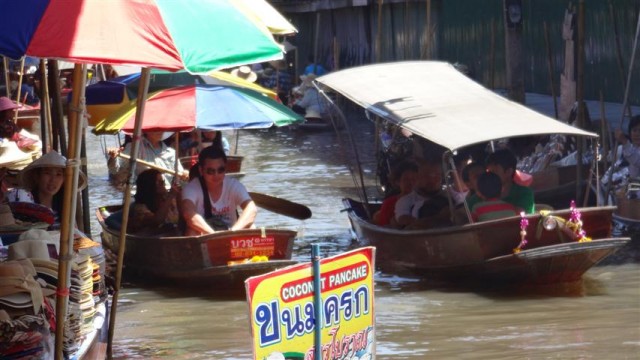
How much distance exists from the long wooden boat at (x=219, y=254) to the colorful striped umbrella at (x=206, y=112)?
1.04 metres

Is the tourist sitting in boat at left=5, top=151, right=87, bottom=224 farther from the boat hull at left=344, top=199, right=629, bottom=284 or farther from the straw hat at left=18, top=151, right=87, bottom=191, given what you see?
the boat hull at left=344, top=199, right=629, bottom=284

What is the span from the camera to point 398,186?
12.4 m

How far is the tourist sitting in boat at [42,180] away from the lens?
8242 mm

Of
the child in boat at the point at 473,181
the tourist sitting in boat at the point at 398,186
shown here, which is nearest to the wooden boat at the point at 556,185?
the tourist sitting in boat at the point at 398,186

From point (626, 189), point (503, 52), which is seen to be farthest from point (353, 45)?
point (626, 189)

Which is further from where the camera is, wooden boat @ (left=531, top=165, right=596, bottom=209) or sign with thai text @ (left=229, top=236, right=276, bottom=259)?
wooden boat @ (left=531, top=165, right=596, bottom=209)

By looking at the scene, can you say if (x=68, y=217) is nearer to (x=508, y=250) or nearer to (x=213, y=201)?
(x=213, y=201)

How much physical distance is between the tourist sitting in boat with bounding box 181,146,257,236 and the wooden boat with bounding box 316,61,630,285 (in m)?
1.51

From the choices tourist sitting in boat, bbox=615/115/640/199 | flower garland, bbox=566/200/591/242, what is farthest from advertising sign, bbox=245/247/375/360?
tourist sitting in boat, bbox=615/115/640/199

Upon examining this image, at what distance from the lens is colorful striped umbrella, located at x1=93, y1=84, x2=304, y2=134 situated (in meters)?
11.2

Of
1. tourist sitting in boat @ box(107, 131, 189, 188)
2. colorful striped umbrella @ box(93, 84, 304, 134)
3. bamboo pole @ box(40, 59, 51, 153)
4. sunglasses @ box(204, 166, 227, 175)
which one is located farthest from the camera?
tourist sitting in boat @ box(107, 131, 189, 188)

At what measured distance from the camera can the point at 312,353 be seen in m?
4.93

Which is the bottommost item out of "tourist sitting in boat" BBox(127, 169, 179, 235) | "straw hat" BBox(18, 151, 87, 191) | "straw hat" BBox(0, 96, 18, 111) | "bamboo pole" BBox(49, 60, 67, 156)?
"tourist sitting in boat" BBox(127, 169, 179, 235)

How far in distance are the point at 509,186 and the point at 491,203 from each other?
370mm
